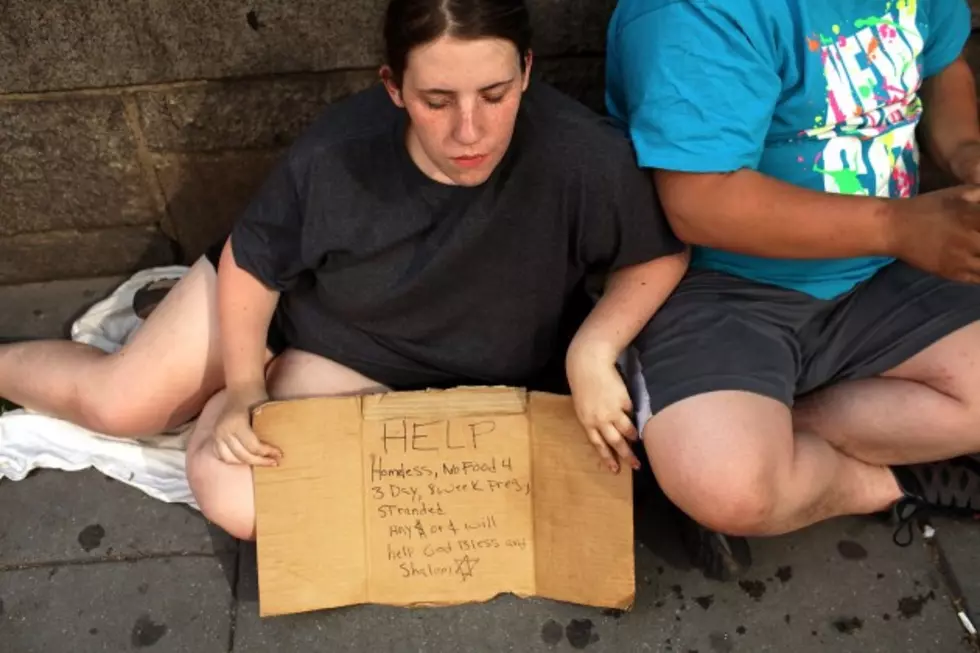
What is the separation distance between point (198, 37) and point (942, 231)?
4.82 feet

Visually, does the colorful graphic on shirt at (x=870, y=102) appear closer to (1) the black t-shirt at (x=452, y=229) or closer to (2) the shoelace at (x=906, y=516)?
(1) the black t-shirt at (x=452, y=229)

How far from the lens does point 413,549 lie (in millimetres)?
1666

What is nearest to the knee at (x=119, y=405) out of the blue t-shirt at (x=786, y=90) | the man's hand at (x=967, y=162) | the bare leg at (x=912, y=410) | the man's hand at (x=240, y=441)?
the man's hand at (x=240, y=441)

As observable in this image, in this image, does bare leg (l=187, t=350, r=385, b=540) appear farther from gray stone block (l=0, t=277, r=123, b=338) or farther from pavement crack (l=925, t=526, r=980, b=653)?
pavement crack (l=925, t=526, r=980, b=653)

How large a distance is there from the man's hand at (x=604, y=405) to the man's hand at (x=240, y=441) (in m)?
0.54

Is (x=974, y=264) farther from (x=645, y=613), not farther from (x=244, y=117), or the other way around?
(x=244, y=117)

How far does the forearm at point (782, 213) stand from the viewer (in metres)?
1.47

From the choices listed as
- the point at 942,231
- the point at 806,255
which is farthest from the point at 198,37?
the point at 942,231

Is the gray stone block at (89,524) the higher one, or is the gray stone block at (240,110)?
the gray stone block at (240,110)

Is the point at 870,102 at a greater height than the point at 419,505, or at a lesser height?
greater

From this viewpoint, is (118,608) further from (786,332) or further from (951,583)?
(951,583)

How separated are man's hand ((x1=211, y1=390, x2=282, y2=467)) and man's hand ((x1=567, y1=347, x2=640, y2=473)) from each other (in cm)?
54

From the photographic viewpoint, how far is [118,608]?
172cm

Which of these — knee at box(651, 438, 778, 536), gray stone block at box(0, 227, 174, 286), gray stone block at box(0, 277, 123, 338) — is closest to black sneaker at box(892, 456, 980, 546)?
knee at box(651, 438, 778, 536)
